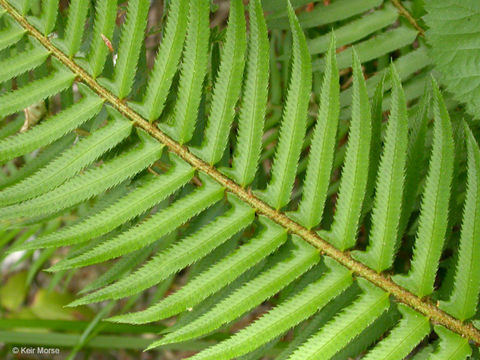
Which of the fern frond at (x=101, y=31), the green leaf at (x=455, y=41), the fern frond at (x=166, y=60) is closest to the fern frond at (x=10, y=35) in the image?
the fern frond at (x=101, y=31)

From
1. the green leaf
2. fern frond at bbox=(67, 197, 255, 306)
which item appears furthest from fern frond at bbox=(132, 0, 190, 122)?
the green leaf

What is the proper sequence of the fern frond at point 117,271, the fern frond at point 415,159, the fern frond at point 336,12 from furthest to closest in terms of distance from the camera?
the fern frond at point 336,12 < the fern frond at point 117,271 < the fern frond at point 415,159

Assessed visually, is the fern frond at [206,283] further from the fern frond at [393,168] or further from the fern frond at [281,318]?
the fern frond at [393,168]

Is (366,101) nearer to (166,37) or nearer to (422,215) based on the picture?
(422,215)

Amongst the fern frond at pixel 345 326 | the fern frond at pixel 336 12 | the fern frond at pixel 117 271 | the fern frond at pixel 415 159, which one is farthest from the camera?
the fern frond at pixel 336 12

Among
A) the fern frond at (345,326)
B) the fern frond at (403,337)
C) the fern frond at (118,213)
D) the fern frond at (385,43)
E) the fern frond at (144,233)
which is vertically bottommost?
the fern frond at (403,337)

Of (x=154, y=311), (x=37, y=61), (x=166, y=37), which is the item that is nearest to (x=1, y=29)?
(x=37, y=61)
